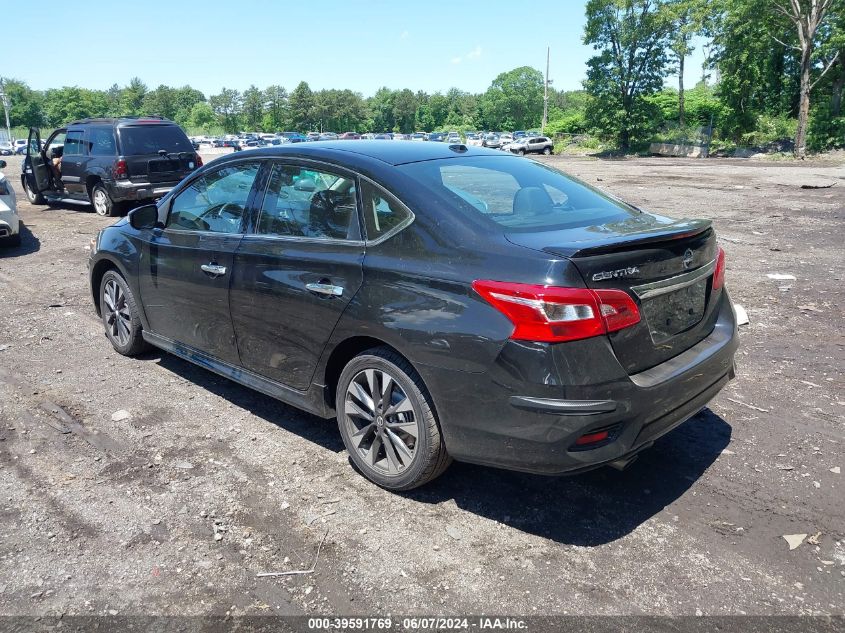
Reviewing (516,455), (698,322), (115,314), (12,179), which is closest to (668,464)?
(698,322)

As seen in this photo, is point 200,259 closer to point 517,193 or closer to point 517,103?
point 517,193

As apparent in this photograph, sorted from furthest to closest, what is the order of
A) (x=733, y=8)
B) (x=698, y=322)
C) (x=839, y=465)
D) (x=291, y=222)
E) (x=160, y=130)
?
(x=733, y=8), (x=160, y=130), (x=291, y=222), (x=839, y=465), (x=698, y=322)

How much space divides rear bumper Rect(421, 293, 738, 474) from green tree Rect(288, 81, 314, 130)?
131 metres

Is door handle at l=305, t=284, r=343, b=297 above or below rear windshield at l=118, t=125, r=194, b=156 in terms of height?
below

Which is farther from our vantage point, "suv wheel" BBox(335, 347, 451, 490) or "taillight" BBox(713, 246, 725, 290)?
"taillight" BBox(713, 246, 725, 290)

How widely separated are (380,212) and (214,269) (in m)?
1.36

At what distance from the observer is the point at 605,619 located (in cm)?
248

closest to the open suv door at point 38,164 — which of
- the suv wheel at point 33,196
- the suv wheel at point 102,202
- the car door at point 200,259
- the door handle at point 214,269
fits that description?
the suv wheel at point 33,196

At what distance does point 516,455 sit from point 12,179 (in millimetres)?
29667

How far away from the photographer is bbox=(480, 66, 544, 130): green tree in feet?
426

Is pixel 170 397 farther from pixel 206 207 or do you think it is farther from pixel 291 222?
pixel 291 222

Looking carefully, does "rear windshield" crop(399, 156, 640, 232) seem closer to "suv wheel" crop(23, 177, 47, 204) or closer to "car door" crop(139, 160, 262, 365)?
"car door" crop(139, 160, 262, 365)

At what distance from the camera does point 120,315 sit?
541 cm

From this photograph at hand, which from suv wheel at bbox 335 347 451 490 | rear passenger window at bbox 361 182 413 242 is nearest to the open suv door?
rear passenger window at bbox 361 182 413 242
